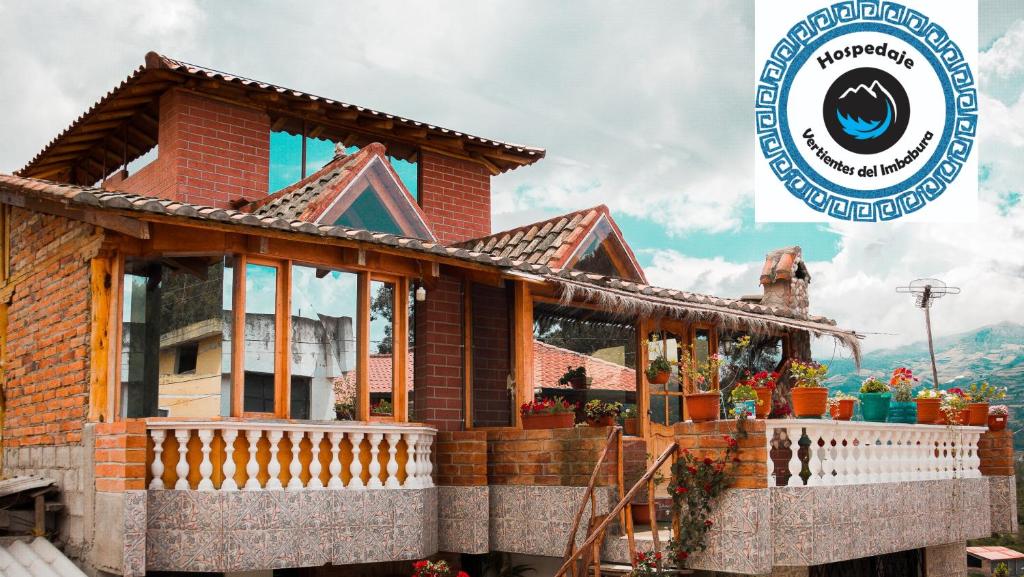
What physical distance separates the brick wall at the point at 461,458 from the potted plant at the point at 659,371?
2.96 meters

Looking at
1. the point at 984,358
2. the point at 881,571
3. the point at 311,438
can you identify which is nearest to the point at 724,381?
the point at 881,571

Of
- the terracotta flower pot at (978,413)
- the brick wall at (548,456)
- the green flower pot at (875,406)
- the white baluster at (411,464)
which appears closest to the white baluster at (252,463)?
the white baluster at (411,464)

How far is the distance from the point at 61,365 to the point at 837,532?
28.5 ft

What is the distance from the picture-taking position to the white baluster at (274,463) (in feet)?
35.0

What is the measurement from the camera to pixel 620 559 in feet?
36.3

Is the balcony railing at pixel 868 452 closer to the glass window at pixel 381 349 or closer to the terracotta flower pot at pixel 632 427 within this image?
the terracotta flower pot at pixel 632 427

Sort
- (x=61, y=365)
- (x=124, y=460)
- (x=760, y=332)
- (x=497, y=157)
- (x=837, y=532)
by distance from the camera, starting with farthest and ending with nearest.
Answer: (x=497, y=157)
(x=760, y=332)
(x=61, y=365)
(x=837, y=532)
(x=124, y=460)

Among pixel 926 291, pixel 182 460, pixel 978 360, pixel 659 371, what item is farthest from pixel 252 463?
pixel 978 360

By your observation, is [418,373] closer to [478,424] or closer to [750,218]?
[478,424]

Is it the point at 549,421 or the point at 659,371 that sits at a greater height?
the point at 659,371

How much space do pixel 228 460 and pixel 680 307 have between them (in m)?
6.12

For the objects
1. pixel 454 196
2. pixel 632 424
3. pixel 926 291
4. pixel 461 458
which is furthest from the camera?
pixel 926 291

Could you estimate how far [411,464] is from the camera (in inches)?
468

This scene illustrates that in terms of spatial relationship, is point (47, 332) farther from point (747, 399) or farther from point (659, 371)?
point (747, 399)
